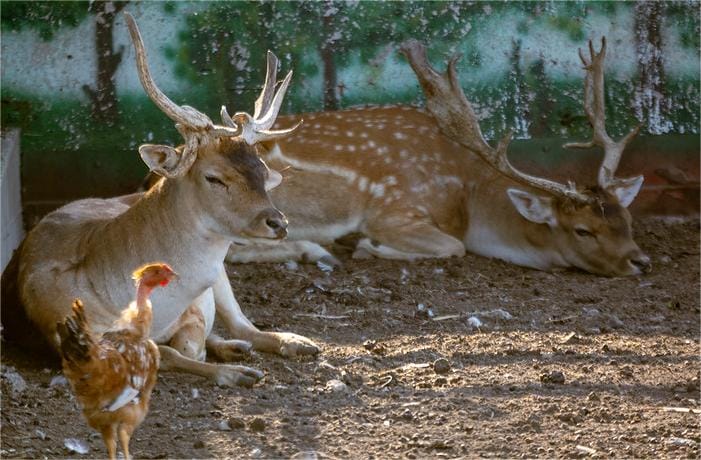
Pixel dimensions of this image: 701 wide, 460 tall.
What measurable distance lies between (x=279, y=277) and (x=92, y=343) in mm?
3520

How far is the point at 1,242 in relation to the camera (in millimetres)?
7164

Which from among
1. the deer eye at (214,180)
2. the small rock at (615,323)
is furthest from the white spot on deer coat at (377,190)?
the deer eye at (214,180)

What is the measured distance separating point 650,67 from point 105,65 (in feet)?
11.6

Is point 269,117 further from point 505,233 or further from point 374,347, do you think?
point 505,233

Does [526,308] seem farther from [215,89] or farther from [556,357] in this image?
[215,89]

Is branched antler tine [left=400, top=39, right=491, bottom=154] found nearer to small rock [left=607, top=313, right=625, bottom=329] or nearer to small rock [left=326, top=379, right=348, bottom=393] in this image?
small rock [left=607, top=313, right=625, bottom=329]

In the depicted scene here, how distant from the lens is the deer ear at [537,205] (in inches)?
328

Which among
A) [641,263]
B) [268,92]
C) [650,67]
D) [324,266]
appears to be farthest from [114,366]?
[650,67]

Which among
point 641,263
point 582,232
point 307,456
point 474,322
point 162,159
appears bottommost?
point 641,263

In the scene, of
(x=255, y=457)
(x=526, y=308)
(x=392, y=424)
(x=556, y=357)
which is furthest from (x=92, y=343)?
(x=526, y=308)

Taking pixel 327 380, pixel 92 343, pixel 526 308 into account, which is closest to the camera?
pixel 92 343

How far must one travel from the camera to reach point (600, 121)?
829 cm

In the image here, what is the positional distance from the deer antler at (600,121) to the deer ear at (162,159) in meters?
3.38

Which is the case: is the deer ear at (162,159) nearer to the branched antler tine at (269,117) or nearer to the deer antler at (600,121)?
the branched antler tine at (269,117)
